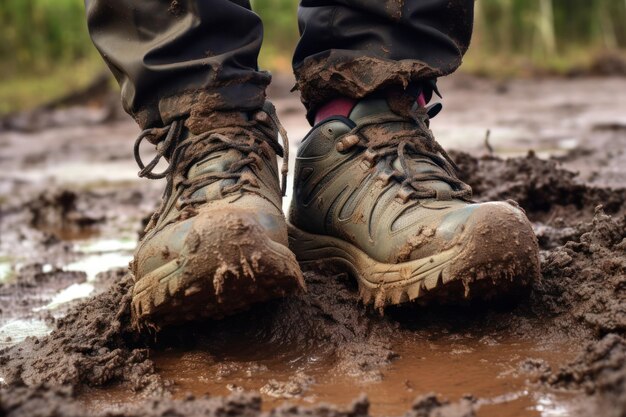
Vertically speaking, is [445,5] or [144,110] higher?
[445,5]

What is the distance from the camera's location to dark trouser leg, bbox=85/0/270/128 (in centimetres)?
185

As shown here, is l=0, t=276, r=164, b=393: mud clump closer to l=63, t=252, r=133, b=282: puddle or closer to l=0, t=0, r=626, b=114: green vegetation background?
l=63, t=252, r=133, b=282: puddle

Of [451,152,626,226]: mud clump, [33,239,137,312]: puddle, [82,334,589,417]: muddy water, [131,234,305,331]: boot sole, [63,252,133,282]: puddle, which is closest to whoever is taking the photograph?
[82,334,589,417]: muddy water

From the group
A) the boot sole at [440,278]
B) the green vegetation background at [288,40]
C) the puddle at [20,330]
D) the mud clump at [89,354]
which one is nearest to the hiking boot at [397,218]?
the boot sole at [440,278]

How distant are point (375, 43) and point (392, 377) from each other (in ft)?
2.96

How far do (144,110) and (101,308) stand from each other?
49 centimetres

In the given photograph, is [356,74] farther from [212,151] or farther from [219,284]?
[219,284]

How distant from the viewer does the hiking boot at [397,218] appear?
157cm

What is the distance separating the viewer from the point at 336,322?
1736 mm

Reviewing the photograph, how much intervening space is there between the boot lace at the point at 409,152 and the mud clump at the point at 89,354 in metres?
0.66

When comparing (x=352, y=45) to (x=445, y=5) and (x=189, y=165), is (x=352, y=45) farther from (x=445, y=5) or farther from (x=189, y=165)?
(x=189, y=165)

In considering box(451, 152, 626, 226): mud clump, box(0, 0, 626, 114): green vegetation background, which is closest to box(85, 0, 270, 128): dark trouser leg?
box(451, 152, 626, 226): mud clump

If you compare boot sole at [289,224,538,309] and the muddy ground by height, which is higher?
boot sole at [289,224,538,309]

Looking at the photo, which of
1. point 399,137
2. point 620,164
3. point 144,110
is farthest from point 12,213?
point 620,164
